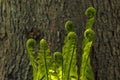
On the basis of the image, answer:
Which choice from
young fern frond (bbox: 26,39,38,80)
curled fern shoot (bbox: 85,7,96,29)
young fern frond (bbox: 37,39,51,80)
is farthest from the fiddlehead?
curled fern shoot (bbox: 85,7,96,29)

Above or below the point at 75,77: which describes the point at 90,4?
above

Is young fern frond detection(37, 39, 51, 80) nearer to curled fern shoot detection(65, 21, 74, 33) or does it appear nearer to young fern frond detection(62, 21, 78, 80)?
young fern frond detection(62, 21, 78, 80)

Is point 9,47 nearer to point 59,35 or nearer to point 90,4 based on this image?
point 59,35

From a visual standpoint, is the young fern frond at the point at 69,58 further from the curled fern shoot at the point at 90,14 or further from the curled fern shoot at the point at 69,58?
the curled fern shoot at the point at 90,14

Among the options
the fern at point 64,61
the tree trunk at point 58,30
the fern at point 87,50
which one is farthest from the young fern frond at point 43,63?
the tree trunk at point 58,30

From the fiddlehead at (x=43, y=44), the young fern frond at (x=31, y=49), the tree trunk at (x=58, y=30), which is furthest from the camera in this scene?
the tree trunk at (x=58, y=30)

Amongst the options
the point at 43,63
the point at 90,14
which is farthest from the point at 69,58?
the point at 90,14

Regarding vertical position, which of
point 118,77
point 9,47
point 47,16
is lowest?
point 118,77

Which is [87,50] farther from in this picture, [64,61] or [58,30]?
[58,30]

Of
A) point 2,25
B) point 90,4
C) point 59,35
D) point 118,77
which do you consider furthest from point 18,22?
point 118,77
